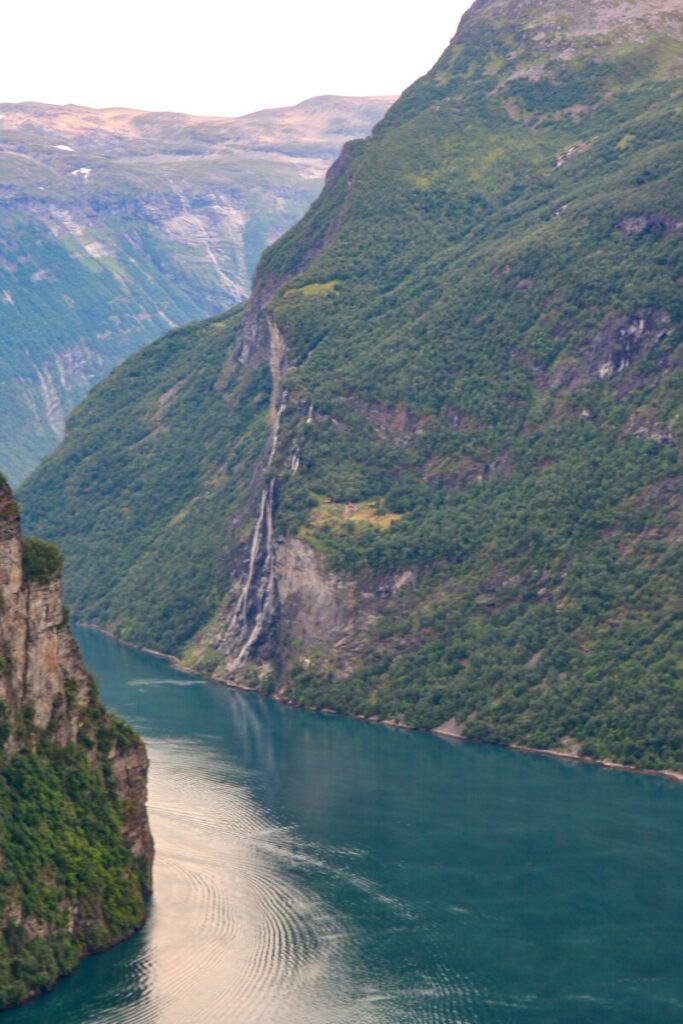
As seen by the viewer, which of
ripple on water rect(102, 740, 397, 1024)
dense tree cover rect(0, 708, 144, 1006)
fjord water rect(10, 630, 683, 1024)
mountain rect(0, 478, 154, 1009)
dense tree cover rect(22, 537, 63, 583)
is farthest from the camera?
dense tree cover rect(22, 537, 63, 583)

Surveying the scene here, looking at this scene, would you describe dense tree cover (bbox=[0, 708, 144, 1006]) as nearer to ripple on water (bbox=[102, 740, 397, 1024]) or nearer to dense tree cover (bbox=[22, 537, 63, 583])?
ripple on water (bbox=[102, 740, 397, 1024])

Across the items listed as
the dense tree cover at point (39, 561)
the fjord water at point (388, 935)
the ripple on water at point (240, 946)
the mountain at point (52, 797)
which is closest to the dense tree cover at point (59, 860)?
the mountain at point (52, 797)

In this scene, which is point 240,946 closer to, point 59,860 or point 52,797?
point 59,860

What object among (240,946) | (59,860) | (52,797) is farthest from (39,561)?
(240,946)

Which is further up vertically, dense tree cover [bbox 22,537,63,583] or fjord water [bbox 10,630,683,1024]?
dense tree cover [bbox 22,537,63,583]

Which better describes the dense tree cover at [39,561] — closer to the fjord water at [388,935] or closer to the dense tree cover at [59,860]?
the dense tree cover at [59,860]

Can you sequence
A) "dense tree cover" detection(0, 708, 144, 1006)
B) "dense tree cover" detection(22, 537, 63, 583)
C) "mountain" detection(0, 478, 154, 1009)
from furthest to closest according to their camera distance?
"dense tree cover" detection(22, 537, 63, 583) < "mountain" detection(0, 478, 154, 1009) < "dense tree cover" detection(0, 708, 144, 1006)

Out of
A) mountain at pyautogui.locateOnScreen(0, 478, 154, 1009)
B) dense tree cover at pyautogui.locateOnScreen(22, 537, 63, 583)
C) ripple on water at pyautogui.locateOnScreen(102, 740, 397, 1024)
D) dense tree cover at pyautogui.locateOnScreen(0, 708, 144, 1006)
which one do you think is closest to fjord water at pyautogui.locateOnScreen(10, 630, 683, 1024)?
ripple on water at pyautogui.locateOnScreen(102, 740, 397, 1024)

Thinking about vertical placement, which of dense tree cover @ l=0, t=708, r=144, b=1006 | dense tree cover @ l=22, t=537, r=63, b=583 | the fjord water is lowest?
the fjord water

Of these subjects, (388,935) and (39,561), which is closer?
(39,561)

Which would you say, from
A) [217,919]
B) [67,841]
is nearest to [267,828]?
[217,919]
